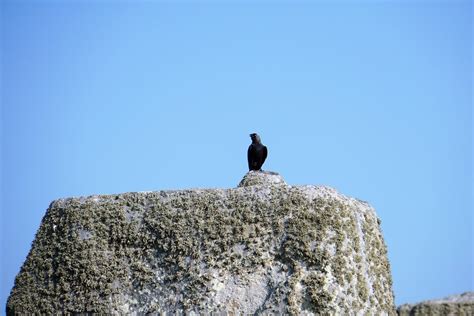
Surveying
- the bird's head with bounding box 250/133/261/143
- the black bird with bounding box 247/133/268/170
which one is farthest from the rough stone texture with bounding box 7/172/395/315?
the bird's head with bounding box 250/133/261/143

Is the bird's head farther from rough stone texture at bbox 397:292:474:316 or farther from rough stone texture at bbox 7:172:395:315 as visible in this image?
rough stone texture at bbox 397:292:474:316

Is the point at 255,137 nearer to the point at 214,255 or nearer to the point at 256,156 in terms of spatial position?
the point at 256,156

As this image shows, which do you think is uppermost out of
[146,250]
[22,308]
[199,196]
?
[199,196]

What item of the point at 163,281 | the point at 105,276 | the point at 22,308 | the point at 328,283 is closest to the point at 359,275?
the point at 328,283

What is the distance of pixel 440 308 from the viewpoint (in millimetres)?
15711

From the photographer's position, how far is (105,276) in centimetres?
1379

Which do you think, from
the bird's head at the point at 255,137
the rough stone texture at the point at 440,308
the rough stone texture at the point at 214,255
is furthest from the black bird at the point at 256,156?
the rough stone texture at the point at 440,308

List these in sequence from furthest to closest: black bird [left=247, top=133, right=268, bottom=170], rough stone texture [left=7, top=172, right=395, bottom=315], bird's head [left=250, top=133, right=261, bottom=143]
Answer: bird's head [left=250, top=133, right=261, bottom=143] → black bird [left=247, top=133, right=268, bottom=170] → rough stone texture [left=7, top=172, right=395, bottom=315]

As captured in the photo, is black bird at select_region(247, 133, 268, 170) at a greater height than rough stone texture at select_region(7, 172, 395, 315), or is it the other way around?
black bird at select_region(247, 133, 268, 170)

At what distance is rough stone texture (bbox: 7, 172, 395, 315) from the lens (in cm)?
1307

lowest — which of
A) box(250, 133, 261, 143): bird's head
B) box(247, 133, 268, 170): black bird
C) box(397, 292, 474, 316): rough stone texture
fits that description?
box(397, 292, 474, 316): rough stone texture

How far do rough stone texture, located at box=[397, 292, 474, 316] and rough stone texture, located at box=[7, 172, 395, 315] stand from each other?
6.45ft

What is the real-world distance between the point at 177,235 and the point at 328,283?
2393 millimetres

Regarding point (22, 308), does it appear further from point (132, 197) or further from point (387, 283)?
point (387, 283)
